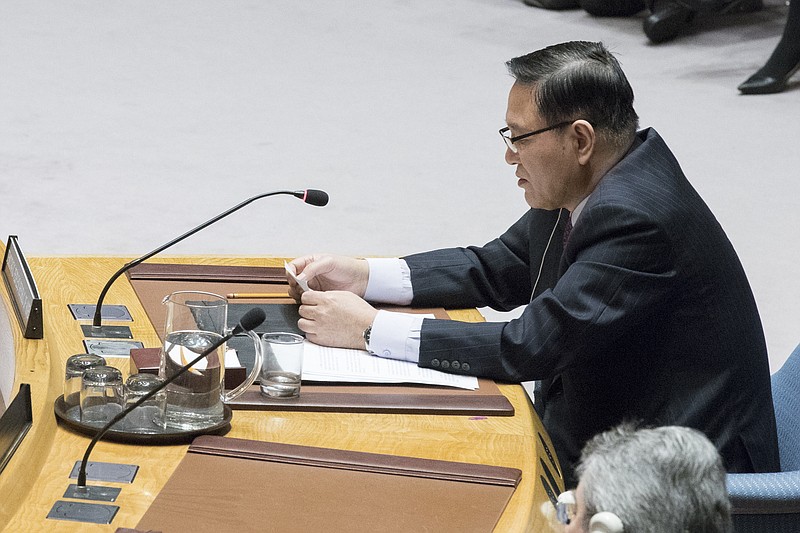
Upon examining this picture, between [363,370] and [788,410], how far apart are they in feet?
2.71

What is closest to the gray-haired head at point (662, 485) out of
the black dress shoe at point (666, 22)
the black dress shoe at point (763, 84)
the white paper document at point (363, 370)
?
the white paper document at point (363, 370)

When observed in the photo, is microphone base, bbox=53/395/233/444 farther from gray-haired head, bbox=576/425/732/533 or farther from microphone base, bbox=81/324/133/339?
gray-haired head, bbox=576/425/732/533

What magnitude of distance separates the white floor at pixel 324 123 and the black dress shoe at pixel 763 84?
0.24ft

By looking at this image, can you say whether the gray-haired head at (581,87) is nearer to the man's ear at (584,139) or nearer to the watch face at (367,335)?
the man's ear at (584,139)

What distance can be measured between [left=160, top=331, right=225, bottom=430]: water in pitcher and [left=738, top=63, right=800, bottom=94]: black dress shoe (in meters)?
6.64

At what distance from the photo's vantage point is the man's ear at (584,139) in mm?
2180

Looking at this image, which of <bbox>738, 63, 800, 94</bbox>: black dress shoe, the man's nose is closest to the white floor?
<bbox>738, 63, 800, 94</bbox>: black dress shoe

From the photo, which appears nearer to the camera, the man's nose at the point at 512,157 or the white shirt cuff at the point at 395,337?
the white shirt cuff at the point at 395,337

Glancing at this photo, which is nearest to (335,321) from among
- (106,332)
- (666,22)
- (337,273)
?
(337,273)

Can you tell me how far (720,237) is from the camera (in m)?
2.18

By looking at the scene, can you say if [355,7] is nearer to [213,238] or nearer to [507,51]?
[507,51]

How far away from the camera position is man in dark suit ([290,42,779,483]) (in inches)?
82.0

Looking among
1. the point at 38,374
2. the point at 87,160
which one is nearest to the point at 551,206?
the point at 38,374

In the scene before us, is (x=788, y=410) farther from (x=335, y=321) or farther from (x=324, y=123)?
(x=324, y=123)
